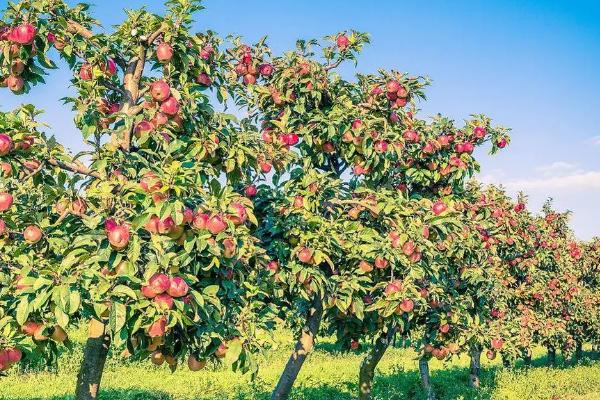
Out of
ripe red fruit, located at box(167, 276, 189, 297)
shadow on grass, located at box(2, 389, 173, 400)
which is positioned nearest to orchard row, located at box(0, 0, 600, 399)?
ripe red fruit, located at box(167, 276, 189, 297)

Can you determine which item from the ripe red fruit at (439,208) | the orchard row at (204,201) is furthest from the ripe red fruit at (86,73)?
the ripe red fruit at (439,208)

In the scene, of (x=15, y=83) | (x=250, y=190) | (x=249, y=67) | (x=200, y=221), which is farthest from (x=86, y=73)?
(x=249, y=67)

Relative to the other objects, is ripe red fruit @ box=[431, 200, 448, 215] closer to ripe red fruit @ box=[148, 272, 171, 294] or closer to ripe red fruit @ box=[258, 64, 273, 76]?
ripe red fruit @ box=[258, 64, 273, 76]

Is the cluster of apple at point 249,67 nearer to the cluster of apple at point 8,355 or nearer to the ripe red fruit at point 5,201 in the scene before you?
the ripe red fruit at point 5,201

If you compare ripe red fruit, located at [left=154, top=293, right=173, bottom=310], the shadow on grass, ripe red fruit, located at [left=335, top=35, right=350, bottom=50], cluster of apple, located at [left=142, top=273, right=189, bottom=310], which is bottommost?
the shadow on grass

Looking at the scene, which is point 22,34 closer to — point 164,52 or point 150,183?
point 164,52

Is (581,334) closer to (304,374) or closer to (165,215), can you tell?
(304,374)

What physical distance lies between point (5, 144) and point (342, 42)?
455 centimetres

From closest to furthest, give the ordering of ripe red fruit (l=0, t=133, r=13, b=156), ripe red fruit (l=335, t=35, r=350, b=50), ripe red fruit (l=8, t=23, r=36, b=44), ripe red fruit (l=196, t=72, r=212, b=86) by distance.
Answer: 1. ripe red fruit (l=0, t=133, r=13, b=156)
2. ripe red fruit (l=8, t=23, r=36, b=44)
3. ripe red fruit (l=196, t=72, r=212, b=86)
4. ripe red fruit (l=335, t=35, r=350, b=50)

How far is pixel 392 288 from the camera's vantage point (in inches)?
242

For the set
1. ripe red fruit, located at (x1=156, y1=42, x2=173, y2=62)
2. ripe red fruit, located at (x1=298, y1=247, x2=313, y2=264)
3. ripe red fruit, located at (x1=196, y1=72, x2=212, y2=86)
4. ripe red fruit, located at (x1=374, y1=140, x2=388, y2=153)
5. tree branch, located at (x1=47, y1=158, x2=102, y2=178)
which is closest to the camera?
tree branch, located at (x1=47, y1=158, x2=102, y2=178)

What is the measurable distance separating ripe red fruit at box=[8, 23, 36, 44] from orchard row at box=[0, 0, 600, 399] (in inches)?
0.5

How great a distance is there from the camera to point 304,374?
59.2 ft

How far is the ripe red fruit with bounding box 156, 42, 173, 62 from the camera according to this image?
4469 mm
